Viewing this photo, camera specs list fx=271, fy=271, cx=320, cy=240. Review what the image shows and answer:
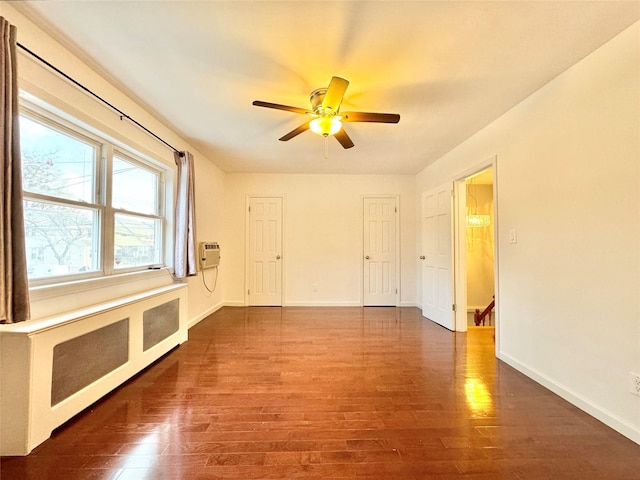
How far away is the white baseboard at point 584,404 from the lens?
62.0 inches

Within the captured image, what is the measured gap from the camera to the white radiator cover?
141 cm

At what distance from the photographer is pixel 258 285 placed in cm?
492

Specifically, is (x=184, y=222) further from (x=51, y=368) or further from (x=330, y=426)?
(x=330, y=426)

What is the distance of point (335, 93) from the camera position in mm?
1864

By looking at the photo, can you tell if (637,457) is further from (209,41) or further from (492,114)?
(209,41)

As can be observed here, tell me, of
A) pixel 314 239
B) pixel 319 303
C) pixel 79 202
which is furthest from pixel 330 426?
pixel 314 239

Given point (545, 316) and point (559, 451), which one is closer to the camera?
point (559, 451)

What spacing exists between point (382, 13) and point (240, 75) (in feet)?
3.58

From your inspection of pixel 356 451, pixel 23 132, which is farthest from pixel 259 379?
pixel 23 132

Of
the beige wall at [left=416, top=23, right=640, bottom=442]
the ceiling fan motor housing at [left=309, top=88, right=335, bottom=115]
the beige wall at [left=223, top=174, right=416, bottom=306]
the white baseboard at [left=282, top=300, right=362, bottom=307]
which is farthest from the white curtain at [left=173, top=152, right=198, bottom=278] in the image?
the beige wall at [left=416, top=23, right=640, bottom=442]

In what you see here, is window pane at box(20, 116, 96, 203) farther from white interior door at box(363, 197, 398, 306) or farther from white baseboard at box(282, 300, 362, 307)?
white interior door at box(363, 197, 398, 306)

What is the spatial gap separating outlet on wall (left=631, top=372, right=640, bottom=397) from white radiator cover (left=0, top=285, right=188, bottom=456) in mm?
3324

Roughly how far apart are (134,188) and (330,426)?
278cm

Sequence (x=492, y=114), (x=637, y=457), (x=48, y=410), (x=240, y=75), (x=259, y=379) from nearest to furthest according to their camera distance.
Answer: (x=637, y=457) < (x=48, y=410) < (x=240, y=75) < (x=259, y=379) < (x=492, y=114)
